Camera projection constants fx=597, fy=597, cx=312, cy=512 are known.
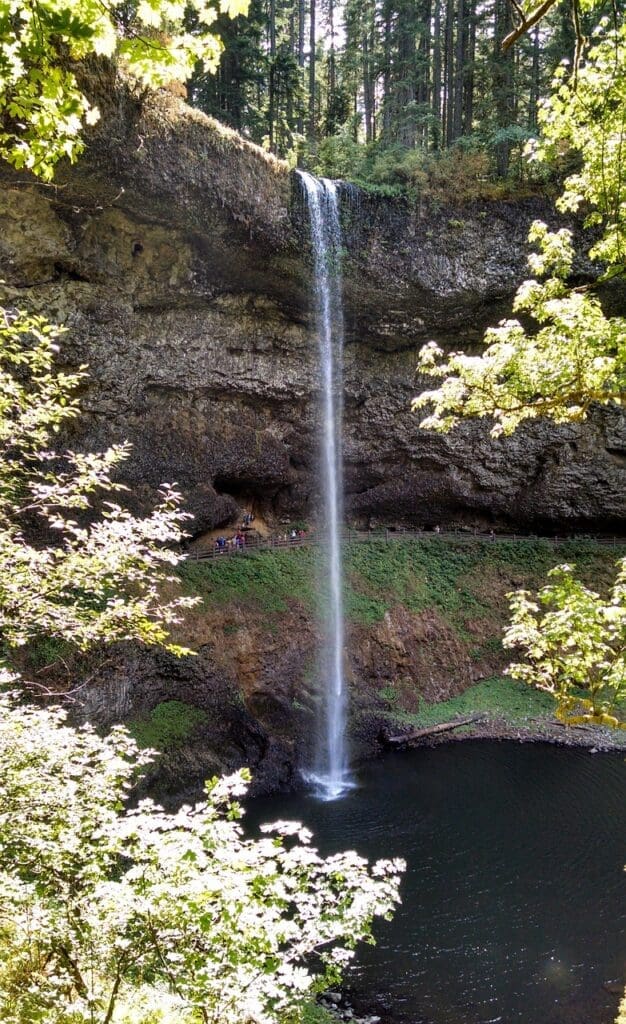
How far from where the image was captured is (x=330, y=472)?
22500mm

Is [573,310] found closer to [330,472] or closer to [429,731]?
[429,731]

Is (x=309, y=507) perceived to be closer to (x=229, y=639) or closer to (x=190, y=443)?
(x=190, y=443)

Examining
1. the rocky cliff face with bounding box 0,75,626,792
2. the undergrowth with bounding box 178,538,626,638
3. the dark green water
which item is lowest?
the dark green water

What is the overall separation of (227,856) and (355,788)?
12.5 m

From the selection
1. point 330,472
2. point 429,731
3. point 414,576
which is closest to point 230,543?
point 330,472

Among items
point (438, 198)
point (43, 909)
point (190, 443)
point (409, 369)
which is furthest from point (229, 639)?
point (438, 198)

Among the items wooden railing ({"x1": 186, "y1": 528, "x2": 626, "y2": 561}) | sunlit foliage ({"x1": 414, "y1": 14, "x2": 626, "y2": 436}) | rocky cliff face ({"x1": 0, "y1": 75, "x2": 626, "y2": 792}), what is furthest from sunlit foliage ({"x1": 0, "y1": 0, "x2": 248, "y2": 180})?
wooden railing ({"x1": 186, "y1": 528, "x2": 626, "y2": 561})

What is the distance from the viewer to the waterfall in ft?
53.2

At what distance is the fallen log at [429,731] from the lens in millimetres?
17047

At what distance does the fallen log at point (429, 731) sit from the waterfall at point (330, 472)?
1473 mm

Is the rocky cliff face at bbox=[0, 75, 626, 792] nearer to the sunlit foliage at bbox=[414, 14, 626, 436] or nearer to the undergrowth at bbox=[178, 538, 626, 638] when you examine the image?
the undergrowth at bbox=[178, 538, 626, 638]

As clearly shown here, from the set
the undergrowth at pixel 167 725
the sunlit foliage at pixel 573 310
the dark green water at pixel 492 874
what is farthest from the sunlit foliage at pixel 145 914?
the undergrowth at pixel 167 725

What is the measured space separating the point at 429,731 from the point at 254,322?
45.7 ft

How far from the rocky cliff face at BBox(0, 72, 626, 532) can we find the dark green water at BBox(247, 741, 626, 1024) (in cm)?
1028
